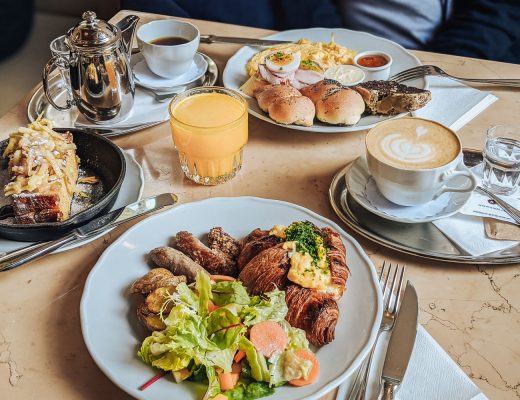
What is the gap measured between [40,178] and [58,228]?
0.14m

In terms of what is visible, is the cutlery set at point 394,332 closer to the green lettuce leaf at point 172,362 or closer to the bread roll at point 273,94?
the green lettuce leaf at point 172,362

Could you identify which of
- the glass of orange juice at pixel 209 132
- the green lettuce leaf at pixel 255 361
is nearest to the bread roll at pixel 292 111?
the glass of orange juice at pixel 209 132

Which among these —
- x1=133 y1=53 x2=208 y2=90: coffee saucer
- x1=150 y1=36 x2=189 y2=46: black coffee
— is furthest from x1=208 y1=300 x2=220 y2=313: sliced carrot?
x1=150 y1=36 x2=189 y2=46: black coffee

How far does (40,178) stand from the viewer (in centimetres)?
131

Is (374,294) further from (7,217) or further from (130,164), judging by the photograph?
(7,217)

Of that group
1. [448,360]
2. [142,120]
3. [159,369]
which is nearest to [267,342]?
[159,369]

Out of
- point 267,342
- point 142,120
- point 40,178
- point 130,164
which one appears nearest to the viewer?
point 267,342

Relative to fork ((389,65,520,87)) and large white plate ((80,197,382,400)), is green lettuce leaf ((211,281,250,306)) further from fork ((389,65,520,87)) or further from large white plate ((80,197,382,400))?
fork ((389,65,520,87))

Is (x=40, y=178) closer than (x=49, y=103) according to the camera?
Yes

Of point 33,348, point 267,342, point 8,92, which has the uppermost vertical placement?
point 267,342

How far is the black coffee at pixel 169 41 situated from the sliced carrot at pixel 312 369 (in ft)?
3.95

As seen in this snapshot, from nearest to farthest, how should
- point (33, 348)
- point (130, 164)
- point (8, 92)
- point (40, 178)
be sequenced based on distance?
point (33, 348), point (40, 178), point (130, 164), point (8, 92)

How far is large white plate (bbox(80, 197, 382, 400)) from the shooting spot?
936mm

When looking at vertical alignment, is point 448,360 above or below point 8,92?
above
